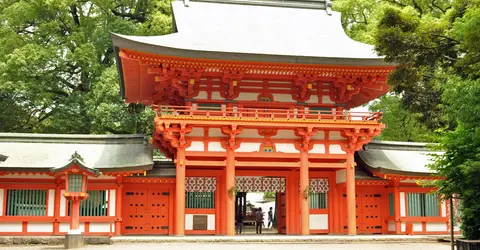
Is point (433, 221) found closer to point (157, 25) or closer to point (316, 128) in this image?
point (316, 128)

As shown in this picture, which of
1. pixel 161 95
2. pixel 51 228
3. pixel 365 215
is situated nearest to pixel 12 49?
pixel 161 95

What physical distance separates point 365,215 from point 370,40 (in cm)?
1285

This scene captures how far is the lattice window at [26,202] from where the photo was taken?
2242 centimetres

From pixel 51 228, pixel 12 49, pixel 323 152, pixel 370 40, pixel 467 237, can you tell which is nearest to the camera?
pixel 467 237

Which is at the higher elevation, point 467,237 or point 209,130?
point 209,130

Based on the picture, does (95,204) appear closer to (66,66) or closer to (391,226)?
(391,226)

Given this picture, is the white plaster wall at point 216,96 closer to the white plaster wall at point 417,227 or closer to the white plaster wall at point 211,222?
the white plaster wall at point 211,222

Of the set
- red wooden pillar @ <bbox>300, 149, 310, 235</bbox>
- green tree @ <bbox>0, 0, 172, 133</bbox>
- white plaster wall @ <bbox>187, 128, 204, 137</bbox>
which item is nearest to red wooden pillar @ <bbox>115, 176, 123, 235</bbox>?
white plaster wall @ <bbox>187, 128, 204, 137</bbox>

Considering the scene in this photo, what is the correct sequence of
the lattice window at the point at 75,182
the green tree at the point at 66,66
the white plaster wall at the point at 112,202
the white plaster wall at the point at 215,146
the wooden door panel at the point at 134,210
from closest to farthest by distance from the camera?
1. the lattice window at the point at 75,182
2. the white plaster wall at the point at 112,202
3. the white plaster wall at the point at 215,146
4. the wooden door panel at the point at 134,210
5. the green tree at the point at 66,66

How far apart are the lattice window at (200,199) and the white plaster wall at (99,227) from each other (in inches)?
133

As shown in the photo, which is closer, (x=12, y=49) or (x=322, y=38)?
(x=322, y=38)

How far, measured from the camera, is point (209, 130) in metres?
23.3

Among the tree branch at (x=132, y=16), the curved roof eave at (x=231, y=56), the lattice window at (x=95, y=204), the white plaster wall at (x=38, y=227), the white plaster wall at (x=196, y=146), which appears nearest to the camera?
the curved roof eave at (x=231, y=56)

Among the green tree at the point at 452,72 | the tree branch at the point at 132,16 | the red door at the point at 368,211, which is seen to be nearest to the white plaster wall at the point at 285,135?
the red door at the point at 368,211
